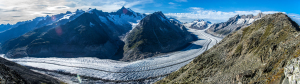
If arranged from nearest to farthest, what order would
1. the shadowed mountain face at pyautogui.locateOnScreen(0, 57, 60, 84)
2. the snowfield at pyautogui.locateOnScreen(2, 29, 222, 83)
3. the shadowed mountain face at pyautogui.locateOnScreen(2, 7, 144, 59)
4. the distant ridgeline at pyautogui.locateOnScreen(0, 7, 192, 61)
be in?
the shadowed mountain face at pyautogui.locateOnScreen(0, 57, 60, 84)
the snowfield at pyautogui.locateOnScreen(2, 29, 222, 83)
the distant ridgeline at pyautogui.locateOnScreen(0, 7, 192, 61)
the shadowed mountain face at pyautogui.locateOnScreen(2, 7, 144, 59)

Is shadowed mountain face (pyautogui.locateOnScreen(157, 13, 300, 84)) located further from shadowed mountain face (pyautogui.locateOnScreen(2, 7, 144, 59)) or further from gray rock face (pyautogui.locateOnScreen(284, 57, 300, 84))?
shadowed mountain face (pyautogui.locateOnScreen(2, 7, 144, 59))

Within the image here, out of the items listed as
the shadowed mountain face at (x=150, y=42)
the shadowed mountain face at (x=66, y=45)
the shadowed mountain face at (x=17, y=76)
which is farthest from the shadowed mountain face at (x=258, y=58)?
the shadowed mountain face at (x=66, y=45)

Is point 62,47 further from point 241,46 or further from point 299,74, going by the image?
point 299,74

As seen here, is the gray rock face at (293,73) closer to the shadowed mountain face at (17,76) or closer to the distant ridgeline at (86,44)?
the shadowed mountain face at (17,76)

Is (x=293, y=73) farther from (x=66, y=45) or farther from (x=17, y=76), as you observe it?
(x=66, y=45)

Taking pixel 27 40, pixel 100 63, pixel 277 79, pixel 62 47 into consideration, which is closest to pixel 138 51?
pixel 100 63

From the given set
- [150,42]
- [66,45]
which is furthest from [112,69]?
[66,45]

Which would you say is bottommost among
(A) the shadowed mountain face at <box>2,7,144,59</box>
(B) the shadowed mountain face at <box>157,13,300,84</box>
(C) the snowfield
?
(C) the snowfield

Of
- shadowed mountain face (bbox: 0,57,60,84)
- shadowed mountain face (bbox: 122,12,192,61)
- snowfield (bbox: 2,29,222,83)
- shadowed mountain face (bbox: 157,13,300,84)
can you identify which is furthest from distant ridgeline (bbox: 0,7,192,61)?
shadowed mountain face (bbox: 157,13,300,84)

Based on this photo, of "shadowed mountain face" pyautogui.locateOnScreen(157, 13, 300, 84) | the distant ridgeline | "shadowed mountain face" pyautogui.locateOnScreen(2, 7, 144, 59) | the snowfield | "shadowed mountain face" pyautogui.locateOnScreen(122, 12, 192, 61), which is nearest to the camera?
"shadowed mountain face" pyautogui.locateOnScreen(157, 13, 300, 84)

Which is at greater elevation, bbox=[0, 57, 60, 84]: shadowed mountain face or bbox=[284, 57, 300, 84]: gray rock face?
bbox=[284, 57, 300, 84]: gray rock face
